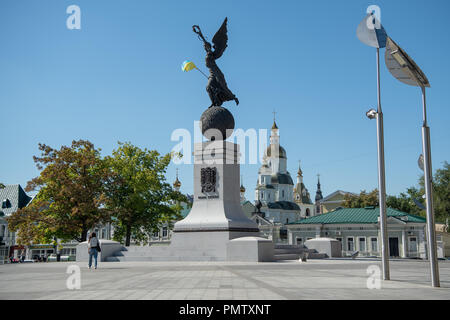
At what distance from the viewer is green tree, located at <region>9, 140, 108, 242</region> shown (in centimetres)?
3234

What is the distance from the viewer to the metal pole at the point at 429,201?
993 cm

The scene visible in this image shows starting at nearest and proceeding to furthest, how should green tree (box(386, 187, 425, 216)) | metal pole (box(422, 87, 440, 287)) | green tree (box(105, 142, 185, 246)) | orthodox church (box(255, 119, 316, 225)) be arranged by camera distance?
metal pole (box(422, 87, 440, 287))
green tree (box(105, 142, 185, 246))
green tree (box(386, 187, 425, 216))
orthodox church (box(255, 119, 316, 225))

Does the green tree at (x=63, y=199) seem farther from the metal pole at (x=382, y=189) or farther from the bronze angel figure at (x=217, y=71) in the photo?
the metal pole at (x=382, y=189)

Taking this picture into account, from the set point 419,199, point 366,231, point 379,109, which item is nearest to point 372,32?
point 379,109

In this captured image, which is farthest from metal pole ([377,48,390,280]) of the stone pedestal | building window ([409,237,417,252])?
building window ([409,237,417,252])

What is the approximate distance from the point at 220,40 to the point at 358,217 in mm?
26463

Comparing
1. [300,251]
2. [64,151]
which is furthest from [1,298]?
[64,151]

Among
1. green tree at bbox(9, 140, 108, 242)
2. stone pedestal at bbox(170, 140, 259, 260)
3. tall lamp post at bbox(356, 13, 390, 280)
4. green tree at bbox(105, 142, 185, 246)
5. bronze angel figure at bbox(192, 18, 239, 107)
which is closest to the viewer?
tall lamp post at bbox(356, 13, 390, 280)

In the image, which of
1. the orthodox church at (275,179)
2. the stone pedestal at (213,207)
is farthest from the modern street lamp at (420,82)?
the orthodox church at (275,179)

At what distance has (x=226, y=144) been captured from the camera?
25922 mm

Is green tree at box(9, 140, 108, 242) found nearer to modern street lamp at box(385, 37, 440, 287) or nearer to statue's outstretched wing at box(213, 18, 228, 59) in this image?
statue's outstretched wing at box(213, 18, 228, 59)

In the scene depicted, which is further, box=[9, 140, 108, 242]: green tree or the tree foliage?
the tree foliage

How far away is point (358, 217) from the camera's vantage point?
46375 mm

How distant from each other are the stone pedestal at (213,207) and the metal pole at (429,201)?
46.5 feet
